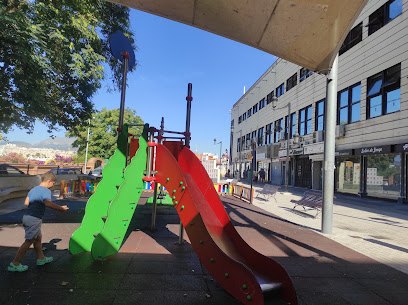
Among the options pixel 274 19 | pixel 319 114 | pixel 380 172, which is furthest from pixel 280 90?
pixel 274 19

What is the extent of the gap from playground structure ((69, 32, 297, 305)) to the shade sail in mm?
2132

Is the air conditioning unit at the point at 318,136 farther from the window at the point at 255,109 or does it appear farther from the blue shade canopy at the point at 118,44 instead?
the blue shade canopy at the point at 118,44

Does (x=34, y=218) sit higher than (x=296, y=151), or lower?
lower

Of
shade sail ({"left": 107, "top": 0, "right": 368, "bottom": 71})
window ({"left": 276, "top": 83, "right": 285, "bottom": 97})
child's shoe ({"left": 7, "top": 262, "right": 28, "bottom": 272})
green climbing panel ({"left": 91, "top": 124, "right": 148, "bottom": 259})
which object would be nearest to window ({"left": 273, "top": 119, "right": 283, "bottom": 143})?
window ({"left": 276, "top": 83, "right": 285, "bottom": 97})

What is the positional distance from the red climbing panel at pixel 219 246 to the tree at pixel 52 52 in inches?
226

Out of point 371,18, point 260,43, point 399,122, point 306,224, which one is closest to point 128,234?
point 260,43

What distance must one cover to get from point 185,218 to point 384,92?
56.4 feet

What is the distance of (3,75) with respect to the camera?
8.03 metres

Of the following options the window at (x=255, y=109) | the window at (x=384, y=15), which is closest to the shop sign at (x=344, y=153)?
the window at (x=384, y=15)

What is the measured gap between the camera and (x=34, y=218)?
12.6ft

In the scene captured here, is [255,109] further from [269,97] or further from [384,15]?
[384,15]

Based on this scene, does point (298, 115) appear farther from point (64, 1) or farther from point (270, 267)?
point (270, 267)

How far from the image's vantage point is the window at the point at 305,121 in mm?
25078

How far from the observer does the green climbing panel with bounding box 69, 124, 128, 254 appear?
4.59 meters
